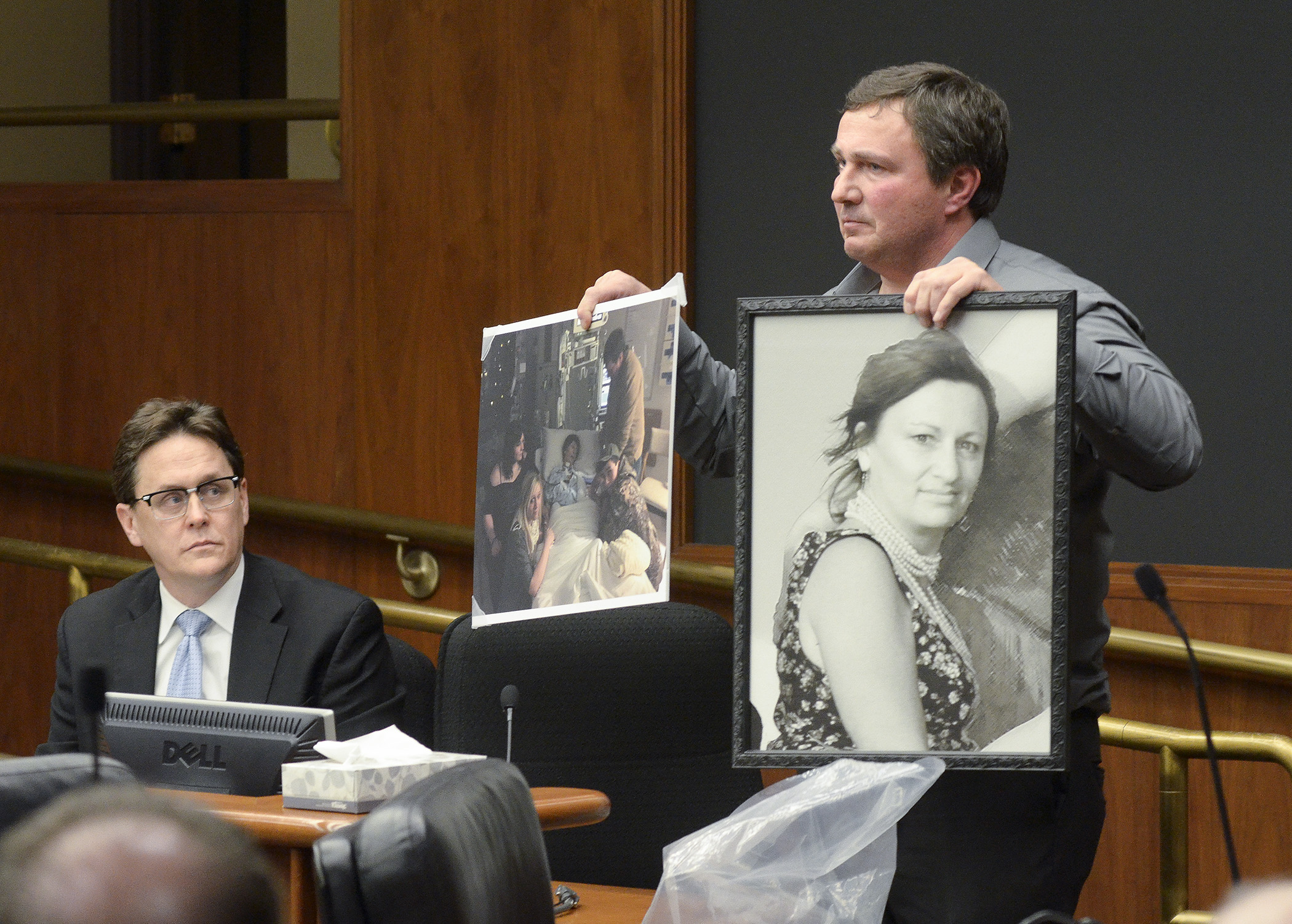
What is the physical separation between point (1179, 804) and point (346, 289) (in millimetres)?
2243

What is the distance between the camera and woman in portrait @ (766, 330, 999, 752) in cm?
179

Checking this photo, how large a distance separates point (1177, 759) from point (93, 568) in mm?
2505

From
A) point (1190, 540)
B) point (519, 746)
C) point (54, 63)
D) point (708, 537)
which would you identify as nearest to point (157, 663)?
point (519, 746)

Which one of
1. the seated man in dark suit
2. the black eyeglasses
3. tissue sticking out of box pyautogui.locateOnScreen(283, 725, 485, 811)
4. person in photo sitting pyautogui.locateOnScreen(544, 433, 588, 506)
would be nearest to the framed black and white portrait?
person in photo sitting pyautogui.locateOnScreen(544, 433, 588, 506)

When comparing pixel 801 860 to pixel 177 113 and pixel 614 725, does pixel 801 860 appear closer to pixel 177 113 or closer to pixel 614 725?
pixel 614 725

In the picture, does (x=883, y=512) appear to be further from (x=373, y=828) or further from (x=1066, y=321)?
(x=373, y=828)

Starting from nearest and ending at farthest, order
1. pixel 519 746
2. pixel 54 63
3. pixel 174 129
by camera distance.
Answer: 1. pixel 519 746
2. pixel 54 63
3. pixel 174 129

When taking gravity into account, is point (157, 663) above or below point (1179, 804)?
above

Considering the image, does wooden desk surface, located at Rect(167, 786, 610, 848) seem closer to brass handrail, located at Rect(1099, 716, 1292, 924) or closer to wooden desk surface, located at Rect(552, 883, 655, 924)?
wooden desk surface, located at Rect(552, 883, 655, 924)

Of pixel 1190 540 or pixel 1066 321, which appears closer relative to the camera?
pixel 1066 321

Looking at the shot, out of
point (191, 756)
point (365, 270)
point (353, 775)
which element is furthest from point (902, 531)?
point (365, 270)

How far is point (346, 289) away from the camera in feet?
12.7

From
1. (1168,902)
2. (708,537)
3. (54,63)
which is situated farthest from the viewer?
(54,63)

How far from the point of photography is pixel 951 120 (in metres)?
1.93
